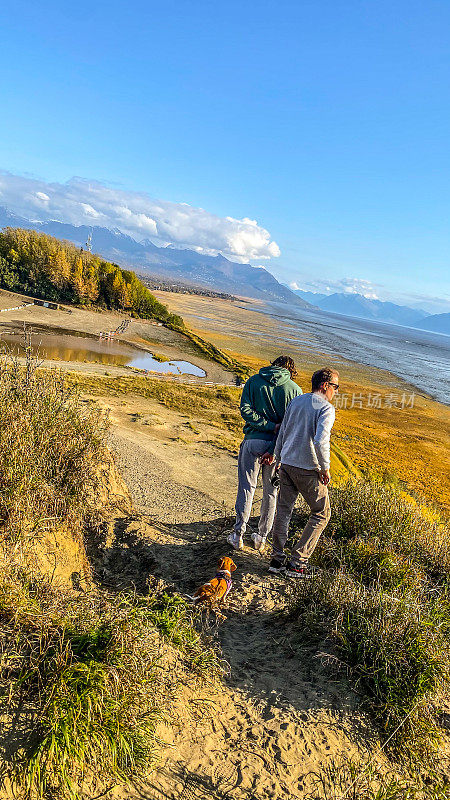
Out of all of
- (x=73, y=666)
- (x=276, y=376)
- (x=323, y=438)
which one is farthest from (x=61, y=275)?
(x=73, y=666)

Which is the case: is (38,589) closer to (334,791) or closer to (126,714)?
(126,714)

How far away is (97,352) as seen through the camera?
43.6 meters

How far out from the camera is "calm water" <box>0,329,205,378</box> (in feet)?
128

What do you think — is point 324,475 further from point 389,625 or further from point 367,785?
point 367,785

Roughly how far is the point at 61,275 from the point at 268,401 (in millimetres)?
70892

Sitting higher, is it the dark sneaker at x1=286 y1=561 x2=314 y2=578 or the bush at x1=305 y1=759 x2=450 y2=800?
the dark sneaker at x1=286 y1=561 x2=314 y2=578

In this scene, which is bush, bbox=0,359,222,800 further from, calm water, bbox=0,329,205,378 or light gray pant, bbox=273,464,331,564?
calm water, bbox=0,329,205,378

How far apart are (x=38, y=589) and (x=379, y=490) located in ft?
17.0

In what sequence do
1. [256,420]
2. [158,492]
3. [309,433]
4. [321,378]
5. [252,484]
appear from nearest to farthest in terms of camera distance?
[309,433], [321,378], [256,420], [252,484], [158,492]

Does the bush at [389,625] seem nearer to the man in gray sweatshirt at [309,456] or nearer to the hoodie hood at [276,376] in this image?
the man in gray sweatshirt at [309,456]

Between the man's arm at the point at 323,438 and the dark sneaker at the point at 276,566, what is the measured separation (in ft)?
3.74

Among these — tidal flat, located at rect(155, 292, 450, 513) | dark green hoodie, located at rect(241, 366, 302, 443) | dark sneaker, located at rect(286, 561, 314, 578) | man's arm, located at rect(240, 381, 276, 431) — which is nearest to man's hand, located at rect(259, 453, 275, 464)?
dark green hoodie, located at rect(241, 366, 302, 443)

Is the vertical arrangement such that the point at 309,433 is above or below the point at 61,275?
below

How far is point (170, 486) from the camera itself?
1086 cm
